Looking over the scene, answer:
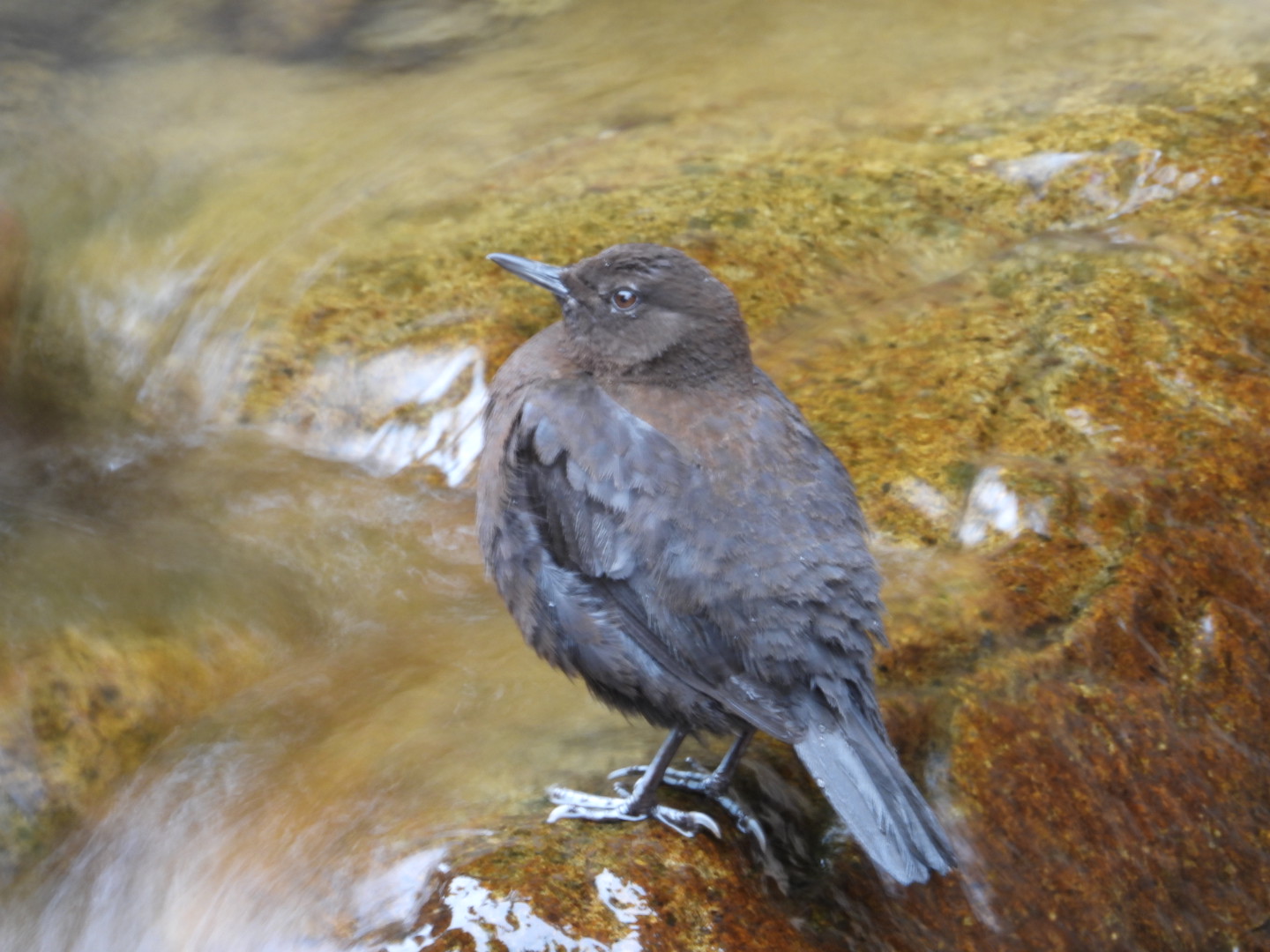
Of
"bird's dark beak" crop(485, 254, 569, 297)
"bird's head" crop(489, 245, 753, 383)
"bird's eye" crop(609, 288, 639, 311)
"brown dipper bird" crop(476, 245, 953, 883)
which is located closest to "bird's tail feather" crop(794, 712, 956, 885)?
"brown dipper bird" crop(476, 245, 953, 883)

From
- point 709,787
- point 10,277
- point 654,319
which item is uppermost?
point 654,319

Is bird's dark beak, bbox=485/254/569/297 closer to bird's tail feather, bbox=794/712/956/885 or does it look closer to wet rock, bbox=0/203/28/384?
bird's tail feather, bbox=794/712/956/885

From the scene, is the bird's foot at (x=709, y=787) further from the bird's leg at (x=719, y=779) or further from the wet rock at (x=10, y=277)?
the wet rock at (x=10, y=277)

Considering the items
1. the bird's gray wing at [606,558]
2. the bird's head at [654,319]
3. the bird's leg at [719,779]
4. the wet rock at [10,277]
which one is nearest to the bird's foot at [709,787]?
the bird's leg at [719,779]

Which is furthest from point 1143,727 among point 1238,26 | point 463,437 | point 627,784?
point 1238,26

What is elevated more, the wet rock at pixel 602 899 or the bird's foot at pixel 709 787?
the wet rock at pixel 602 899

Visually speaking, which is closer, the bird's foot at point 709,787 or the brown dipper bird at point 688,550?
the brown dipper bird at point 688,550

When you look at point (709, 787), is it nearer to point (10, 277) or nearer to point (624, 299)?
point (624, 299)

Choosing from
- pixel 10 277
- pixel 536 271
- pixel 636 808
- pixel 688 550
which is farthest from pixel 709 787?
pixel 10 277
